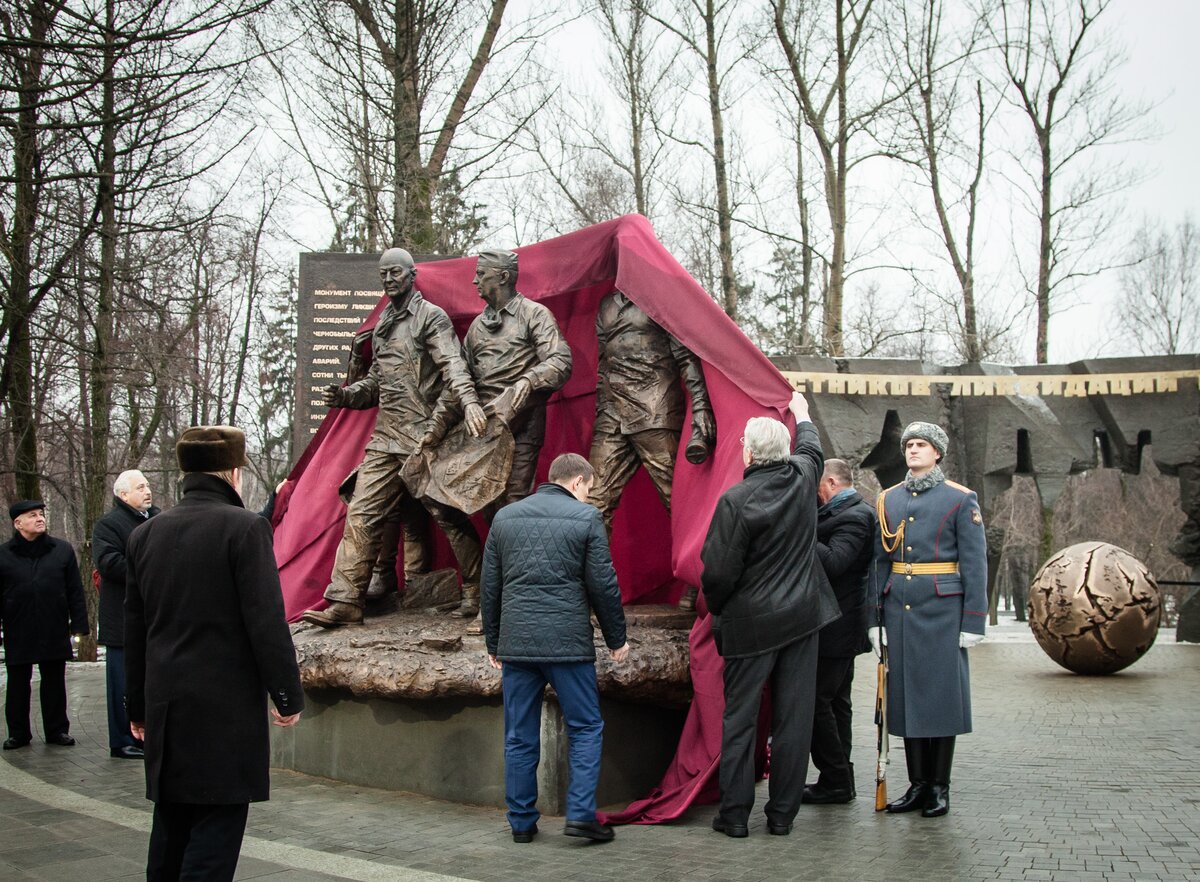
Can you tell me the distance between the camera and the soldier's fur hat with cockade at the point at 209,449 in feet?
12.2

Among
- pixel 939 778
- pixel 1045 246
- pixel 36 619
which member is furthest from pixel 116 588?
pixel 1045 246

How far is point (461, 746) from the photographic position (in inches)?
239

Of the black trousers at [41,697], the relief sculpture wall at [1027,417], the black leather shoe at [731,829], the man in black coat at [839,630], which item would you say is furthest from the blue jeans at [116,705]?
the relief sculpture wall at [1027,417]

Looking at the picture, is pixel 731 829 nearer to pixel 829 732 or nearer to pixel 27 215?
pixel 829 732

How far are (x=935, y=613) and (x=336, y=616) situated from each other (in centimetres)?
361

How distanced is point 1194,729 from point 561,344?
5355 millimetres

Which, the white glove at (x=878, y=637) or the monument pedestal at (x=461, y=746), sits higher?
the white glove at (x=878, y=637)

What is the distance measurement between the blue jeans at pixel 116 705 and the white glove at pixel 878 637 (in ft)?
15.8

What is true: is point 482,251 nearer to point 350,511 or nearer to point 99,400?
point 350,511

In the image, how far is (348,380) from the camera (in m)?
7.98

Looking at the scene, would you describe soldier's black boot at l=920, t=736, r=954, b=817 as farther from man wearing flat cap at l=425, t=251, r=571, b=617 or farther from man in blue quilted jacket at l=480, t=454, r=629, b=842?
man wearing flat cap at l=425, t=251, r=571, b=617

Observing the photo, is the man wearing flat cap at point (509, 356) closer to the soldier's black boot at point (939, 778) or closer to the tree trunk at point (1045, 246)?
the soldier's black boot at point (939, 778)

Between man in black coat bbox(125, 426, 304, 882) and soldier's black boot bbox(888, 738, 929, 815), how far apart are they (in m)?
3.35

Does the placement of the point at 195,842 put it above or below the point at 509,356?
below
